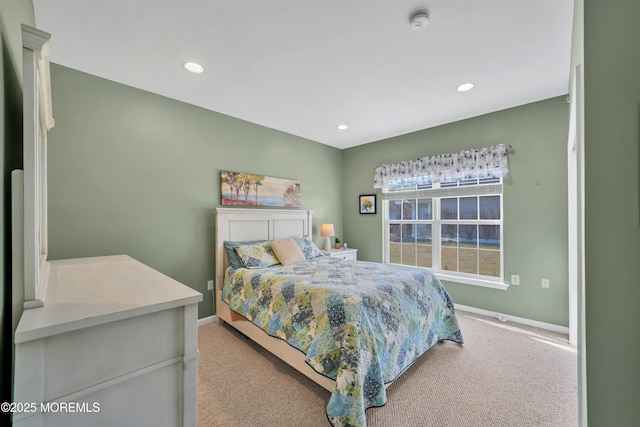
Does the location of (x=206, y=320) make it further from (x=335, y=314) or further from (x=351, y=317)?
(x=351, y=317)

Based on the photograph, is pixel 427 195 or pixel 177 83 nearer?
pixel 177 83

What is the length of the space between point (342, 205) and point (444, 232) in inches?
74.9

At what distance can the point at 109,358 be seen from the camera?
2.64 feet

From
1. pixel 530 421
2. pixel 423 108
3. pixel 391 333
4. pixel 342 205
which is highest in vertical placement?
pixel 423 108

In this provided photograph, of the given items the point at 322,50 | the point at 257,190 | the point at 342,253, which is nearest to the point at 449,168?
the point at 342,253

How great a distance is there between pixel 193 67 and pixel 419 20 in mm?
1868

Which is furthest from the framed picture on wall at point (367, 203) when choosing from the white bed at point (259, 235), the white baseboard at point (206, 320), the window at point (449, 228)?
the white baseboard at point (206, 320)

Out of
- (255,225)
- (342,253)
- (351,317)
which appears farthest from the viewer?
(342,253)

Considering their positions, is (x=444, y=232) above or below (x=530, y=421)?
above

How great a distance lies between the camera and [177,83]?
258 cm

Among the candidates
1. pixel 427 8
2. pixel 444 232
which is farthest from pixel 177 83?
pixel 444 232

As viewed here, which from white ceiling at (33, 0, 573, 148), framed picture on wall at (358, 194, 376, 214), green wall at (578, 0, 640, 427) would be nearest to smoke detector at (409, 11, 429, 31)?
white ceiling at (33, 0, 573, 148)

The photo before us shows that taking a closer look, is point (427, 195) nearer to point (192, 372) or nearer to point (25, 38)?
point (192, 372)

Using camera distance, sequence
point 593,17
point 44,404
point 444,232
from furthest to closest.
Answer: point 444,232 → point 593,17 → point 44,404
